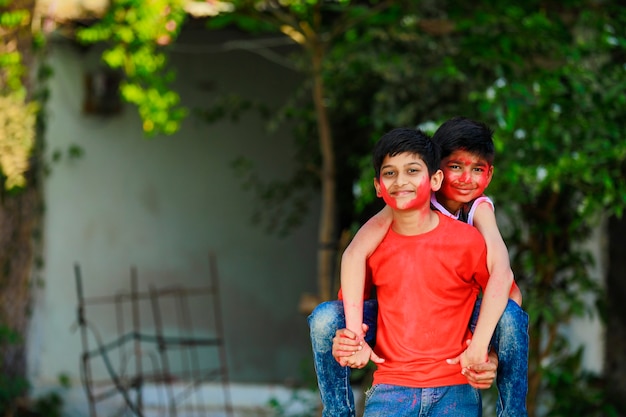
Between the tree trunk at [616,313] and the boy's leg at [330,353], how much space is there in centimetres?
355

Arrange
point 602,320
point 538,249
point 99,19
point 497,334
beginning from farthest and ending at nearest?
point 99,19
point 602,320
point 538,249
point 497,334

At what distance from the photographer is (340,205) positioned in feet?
25.0

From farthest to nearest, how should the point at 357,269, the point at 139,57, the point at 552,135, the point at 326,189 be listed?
the point at 139,57 → the point at 326,189 → the point at 552,135 → the point at 357,269

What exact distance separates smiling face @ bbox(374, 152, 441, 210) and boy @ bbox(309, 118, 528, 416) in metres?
0.11

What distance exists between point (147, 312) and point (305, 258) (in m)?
1.33

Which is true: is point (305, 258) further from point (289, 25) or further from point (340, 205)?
point (289, 25)

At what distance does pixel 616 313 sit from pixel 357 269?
3.77 m

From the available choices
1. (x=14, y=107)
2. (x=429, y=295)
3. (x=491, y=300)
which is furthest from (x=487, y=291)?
(x=14, y=107)

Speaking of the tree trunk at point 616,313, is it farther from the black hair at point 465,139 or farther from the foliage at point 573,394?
the black hair at point 465,139

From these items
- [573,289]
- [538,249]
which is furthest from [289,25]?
[573,289]

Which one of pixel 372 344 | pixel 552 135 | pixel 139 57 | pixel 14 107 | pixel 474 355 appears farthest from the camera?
pixel 14 107

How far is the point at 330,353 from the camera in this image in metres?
2.53

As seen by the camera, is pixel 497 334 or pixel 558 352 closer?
pixel 497 334

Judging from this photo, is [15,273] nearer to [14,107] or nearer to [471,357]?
[14,107]
